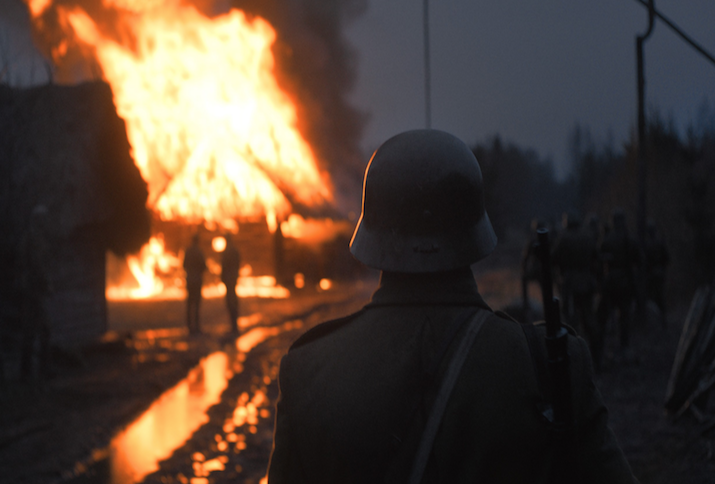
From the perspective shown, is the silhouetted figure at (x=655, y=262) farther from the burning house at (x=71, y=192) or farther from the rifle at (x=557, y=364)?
the rifle at (x=557, y=364)

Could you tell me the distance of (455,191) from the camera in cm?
157

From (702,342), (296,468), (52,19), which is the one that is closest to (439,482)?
(296,468)

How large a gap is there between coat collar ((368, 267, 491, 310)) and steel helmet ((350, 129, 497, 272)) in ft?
0.08

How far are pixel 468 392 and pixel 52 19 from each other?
77.8 feet

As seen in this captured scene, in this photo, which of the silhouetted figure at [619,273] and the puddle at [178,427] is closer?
the puddle at [178,427]

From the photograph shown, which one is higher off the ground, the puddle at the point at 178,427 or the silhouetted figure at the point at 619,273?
the silhouetted figure at the point at 619,273

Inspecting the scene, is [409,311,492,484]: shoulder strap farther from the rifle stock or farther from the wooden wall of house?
the wooden wall of house

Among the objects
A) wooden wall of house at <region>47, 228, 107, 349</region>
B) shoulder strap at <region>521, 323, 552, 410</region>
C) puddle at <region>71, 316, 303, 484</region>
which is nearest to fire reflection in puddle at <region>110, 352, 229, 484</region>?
puddle at <region>71, 316, 303, 484</region>

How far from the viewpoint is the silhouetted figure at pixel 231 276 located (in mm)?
12688

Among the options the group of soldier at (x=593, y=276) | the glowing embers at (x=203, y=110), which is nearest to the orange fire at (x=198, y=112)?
the glowing embers at (x=203, y=110)

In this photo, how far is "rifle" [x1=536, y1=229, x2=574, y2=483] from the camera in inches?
49.6

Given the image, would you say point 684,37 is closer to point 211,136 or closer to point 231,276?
point 231,276

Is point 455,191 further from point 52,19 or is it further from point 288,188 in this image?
point 288,188

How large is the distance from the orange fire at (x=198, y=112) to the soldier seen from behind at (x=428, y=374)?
21.8 m
